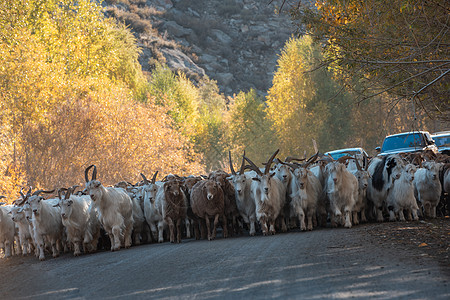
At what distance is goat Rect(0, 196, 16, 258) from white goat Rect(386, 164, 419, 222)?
11.5m

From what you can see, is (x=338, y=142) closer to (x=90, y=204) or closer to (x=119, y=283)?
(x=90, y=204)

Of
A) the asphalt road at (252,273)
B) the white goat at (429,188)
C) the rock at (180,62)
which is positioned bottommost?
the asphalt road at (252,273)

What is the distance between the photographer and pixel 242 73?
12275 cm

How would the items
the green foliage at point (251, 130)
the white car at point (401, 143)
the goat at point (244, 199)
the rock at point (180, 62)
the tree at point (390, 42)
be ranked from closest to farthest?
the tree at point (390, 42), the goat at point (244, 199), the white car at point (401, 143), the green foliage at point (251, 130), the rock at point (180, 62)

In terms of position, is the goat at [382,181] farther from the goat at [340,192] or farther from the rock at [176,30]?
the rock at [176,30]

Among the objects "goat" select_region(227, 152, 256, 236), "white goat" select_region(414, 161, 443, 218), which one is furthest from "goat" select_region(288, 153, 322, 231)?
"white goat" select_region(414, 161, 443, 218)

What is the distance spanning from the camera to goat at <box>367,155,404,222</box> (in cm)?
1645

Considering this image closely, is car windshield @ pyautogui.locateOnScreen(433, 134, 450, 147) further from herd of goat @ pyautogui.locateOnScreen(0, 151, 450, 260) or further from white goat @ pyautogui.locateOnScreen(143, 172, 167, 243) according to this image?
white goat @ pyautogui.locateOnScreen(143, 172, 167, 243)

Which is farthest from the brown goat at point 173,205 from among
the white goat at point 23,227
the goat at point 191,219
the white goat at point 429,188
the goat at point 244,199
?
Result: the white goat at point 429,188

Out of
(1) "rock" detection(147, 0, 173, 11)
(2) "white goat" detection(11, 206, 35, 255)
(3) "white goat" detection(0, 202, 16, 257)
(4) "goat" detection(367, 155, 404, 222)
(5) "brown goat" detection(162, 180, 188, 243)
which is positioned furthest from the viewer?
(1) "rock" detection(147, 0, 173, 11)

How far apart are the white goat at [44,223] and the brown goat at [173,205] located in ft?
9.71

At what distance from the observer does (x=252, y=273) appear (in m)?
8.59

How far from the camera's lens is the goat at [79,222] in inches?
599

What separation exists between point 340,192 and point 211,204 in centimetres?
343
